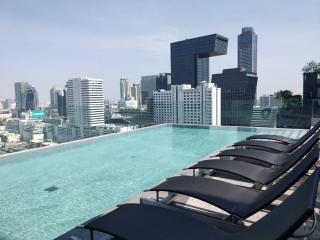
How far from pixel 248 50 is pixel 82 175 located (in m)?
128

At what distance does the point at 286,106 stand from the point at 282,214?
11.5 m

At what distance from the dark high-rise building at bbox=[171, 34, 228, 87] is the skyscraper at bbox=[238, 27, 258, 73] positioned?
49.7 meters

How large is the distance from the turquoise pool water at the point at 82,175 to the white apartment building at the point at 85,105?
230cm

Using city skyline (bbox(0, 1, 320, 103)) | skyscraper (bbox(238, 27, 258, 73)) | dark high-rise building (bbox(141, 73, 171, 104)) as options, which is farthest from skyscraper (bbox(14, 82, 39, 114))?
skyscraper (bbox(238, 27, 258, 73))

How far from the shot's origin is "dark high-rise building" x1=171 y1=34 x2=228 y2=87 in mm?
70062

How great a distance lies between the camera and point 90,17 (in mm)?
8930

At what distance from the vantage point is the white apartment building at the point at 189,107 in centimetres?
1556

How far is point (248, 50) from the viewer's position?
121125 mm

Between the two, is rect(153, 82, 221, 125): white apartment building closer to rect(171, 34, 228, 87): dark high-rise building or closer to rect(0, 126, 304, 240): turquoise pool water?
rect(0, 126, 304, 240): turquoise pool water

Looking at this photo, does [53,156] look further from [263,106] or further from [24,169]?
[263,106]

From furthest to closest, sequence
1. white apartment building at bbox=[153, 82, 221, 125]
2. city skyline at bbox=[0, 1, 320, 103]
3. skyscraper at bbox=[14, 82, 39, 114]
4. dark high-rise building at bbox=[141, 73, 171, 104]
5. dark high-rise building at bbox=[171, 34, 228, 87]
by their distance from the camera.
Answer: dark high-rise building at bbox=[141, 73, 171, 104]
skyscraper at bbox=[14, 82, 39, 114]
dark high-rise building at bbox=[171, 34, 228, 87]
white apartment building at bbox=[153, 82, 221, 125]
city skyline at bbox=[0, 1, 320, 103]

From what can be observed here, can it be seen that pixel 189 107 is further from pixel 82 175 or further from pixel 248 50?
pixel 248 50

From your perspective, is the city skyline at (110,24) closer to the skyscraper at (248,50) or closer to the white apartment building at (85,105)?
the white apartment building at (85,105)

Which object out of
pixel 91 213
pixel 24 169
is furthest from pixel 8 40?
pixel 91 213
